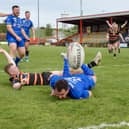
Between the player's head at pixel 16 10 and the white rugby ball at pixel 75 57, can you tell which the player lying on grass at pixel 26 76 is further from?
the player's head at pixel 16 10

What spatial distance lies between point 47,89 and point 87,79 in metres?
1.02

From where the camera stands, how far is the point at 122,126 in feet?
14.9

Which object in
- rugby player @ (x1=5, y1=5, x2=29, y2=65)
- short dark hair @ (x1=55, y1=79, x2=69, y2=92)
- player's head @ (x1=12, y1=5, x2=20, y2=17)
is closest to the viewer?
short dark hair @ (x1=55, y1=79, x2=69, y2=92)

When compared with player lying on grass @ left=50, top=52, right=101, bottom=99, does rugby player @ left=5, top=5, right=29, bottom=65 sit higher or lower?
higher

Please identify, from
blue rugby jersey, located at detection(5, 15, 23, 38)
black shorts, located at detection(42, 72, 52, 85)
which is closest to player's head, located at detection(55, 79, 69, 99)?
black shorts, located at detection(42, 72, 52, 85)

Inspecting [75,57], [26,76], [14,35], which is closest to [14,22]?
[14,35]

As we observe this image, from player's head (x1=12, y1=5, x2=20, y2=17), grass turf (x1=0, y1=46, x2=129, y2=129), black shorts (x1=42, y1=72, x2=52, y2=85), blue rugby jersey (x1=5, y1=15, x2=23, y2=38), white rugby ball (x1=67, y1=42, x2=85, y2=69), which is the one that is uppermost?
player's head (x1=12, y1=5, x2=20, y2=17)

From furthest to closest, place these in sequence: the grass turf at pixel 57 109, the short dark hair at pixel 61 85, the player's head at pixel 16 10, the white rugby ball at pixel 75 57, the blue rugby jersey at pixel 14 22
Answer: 1. the blue rugby jersey at pixel 14 22
2. the player's head at pixel 16 10
3. the white rugby ball at pixel 75 57
4. the short dark hair at pixel 61 85
5. the grass turf at pixel 57 109

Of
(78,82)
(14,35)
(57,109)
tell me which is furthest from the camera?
(14,35)

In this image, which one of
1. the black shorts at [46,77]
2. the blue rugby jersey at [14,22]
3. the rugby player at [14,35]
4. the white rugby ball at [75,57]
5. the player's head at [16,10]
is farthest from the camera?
the blue rugby jersey at [14,22]

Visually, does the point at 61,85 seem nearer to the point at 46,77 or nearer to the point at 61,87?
the point at 61,87

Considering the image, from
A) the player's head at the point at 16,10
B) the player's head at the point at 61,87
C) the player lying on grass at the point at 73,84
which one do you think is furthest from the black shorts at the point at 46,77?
the player's head at the point at 16,10

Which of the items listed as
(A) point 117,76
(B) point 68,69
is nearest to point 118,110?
(B) point 68,69

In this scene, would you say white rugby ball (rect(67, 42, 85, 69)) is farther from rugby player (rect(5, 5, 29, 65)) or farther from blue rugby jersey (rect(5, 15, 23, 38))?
blue rugby jersey (rect(5, 15, 23, 38))
